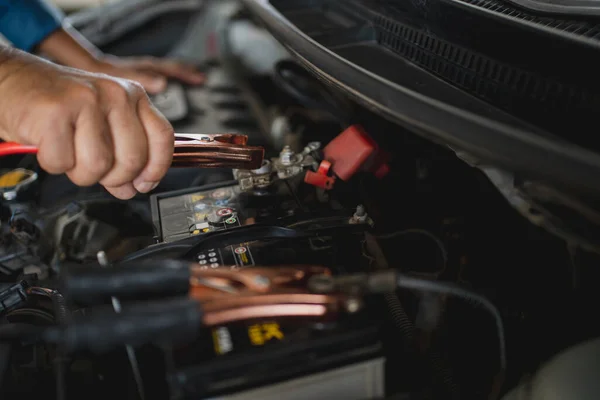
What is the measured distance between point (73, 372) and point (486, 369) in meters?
0.55

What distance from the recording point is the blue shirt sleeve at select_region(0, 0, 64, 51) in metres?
1.21

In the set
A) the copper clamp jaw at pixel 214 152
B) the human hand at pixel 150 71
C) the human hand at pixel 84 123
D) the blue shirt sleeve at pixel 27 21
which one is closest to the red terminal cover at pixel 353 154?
the copper clamp jaw at pixel 214 152

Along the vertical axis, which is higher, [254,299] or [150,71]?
[254,299]

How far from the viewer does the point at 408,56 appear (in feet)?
2.65

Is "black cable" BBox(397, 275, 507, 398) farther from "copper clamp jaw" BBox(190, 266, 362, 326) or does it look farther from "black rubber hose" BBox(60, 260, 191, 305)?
"black rubber hose" BBox(60, 260, 191, 305)

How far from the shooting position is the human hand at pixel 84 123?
55 cm

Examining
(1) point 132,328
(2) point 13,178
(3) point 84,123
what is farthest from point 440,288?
(2) point 13,178

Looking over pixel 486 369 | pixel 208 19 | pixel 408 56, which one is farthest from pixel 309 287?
pixel 208 19

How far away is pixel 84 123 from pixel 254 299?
27 cm

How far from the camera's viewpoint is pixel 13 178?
94 centimetres

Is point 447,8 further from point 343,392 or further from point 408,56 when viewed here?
point 343,392

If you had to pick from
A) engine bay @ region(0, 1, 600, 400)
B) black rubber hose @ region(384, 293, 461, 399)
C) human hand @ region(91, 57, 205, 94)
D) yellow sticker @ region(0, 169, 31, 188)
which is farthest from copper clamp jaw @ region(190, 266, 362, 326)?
human hand @ region(91, 57, 205, 94)

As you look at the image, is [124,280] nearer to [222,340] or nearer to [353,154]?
[222,340]

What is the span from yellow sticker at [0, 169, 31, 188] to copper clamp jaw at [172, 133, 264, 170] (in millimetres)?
400
